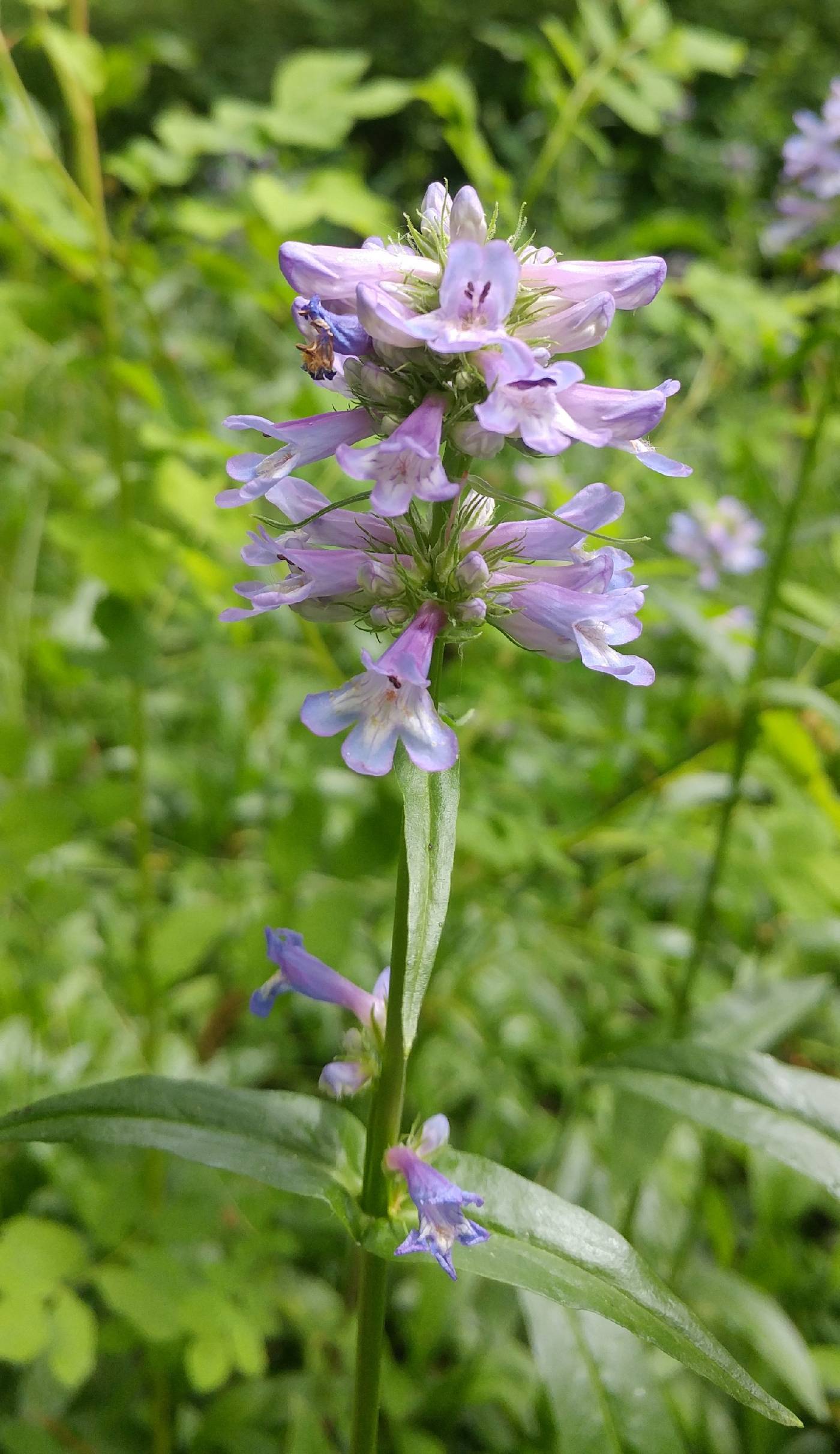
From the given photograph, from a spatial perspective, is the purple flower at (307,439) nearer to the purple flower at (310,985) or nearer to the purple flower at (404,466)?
the purple flower at (404,466)

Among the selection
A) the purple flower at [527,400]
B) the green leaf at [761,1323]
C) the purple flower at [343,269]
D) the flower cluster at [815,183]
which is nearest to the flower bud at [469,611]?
the purple flower at [527,400]

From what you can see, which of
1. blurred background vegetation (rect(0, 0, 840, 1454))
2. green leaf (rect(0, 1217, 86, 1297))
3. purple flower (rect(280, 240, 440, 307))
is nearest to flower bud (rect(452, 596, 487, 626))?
purple flower (rect(280, 240, 440, 307))

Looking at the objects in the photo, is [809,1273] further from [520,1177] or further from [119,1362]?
[520,1177]

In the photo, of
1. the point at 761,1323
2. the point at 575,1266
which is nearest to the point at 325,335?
the point at 575,1266

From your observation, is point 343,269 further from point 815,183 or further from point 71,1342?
point 815,183

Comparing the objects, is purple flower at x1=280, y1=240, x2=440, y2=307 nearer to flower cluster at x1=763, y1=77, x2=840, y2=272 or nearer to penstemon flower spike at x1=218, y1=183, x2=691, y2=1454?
penstemon flower spike at x1=218, y1=183, x2=691, y2=1454
